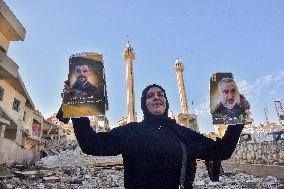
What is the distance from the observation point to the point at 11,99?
21.6m

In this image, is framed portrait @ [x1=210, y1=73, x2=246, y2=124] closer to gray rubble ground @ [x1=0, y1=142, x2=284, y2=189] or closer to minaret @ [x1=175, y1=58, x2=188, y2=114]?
gray rubble ground @ [x1=0, y1=142, x2=284, y2=189]

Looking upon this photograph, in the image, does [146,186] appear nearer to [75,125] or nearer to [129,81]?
[75,125]

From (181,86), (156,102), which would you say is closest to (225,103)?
(156,102)

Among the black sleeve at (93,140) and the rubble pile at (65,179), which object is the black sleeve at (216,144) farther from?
the rubble pile at (65,179)

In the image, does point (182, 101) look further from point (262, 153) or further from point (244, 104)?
point (244, 104)

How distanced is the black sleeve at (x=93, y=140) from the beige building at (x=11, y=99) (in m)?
16.0

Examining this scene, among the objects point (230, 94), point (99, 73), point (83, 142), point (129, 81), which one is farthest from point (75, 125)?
point (129, 81)

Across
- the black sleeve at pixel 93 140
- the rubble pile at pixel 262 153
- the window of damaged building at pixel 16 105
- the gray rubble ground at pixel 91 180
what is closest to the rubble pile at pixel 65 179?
the gray rubble ground at pixel 91 180

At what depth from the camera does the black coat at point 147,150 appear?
2.58 meters

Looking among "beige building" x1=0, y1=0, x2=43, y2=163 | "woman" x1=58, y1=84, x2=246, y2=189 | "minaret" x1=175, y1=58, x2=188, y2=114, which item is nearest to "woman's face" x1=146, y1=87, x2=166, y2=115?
"woman" x1=58, y1=84, x2=246, y2=189

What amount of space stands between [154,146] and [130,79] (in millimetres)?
39109

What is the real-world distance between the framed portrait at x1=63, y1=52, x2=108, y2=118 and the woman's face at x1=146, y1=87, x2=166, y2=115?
582 mm

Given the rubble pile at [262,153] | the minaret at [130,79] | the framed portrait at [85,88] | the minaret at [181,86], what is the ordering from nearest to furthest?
the framed portrait at [85,88], the rubble pile at [262,153], the minaret at [130,79], the minaret at [181,86]

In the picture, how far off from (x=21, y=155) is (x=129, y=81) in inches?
897
